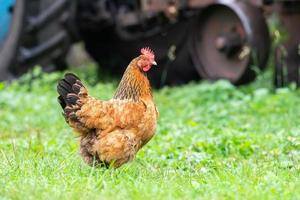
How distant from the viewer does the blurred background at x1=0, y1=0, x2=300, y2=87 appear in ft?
38.5

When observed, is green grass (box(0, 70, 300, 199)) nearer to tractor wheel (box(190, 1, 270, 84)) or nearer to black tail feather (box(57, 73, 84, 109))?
tractor wheel (box(190, 1, 270, 84))

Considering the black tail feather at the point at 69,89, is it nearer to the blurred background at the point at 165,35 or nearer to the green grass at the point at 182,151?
the green grass at the point at 182,151

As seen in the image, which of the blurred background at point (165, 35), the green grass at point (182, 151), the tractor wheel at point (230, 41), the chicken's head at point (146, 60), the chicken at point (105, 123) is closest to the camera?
the green grass at point (182, 151)

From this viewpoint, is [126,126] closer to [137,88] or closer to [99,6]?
[137,88]

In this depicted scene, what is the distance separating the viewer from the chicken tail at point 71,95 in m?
6.49

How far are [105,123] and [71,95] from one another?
0.99ft

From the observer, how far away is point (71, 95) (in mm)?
6492

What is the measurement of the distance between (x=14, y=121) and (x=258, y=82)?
3652 millimetres

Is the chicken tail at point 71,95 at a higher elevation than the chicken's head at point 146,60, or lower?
lower

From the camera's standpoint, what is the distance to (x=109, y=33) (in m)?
14.8

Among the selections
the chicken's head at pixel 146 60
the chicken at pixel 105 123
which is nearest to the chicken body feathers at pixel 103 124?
the chicken at pixel 105 123

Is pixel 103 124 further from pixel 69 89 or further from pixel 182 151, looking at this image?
pixel 182 151

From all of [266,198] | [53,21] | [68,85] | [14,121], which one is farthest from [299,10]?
[266,198]

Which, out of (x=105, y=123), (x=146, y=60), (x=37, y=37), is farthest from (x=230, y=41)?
(x=105, y=123)
